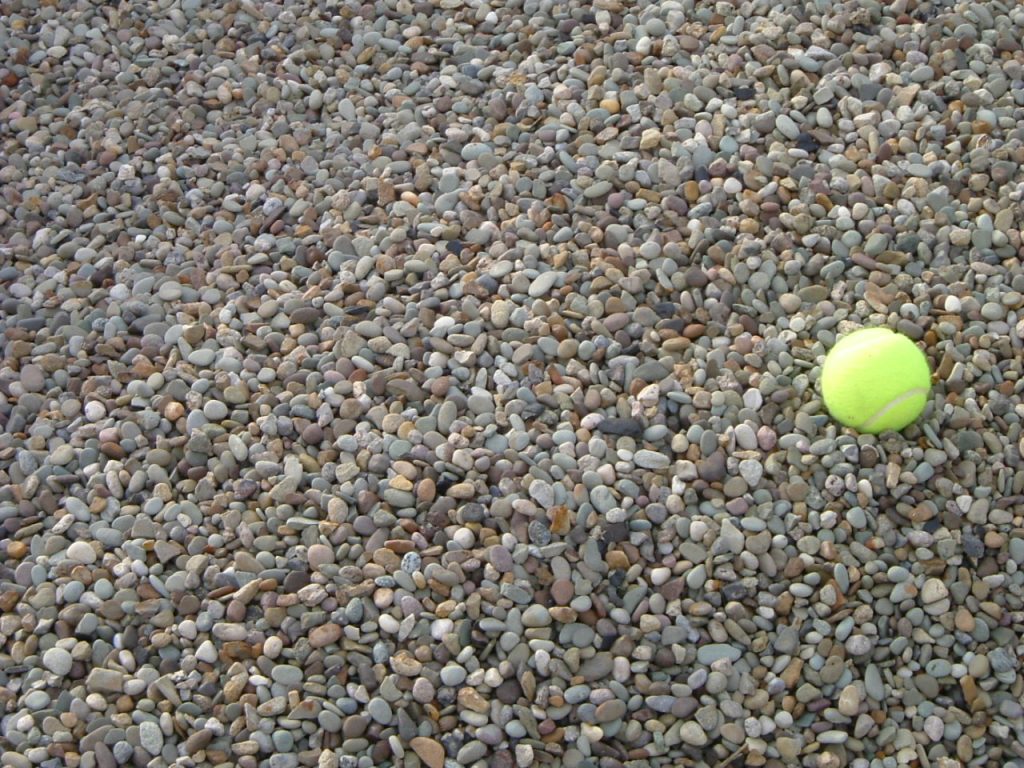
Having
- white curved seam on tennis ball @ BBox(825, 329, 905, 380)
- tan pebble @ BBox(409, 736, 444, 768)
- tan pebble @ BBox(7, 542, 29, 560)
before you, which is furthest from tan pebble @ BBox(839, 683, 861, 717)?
tan pebble @ BBox(7, 542, 29, 560)

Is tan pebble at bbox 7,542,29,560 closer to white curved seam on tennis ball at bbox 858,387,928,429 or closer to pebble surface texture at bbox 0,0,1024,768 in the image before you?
pebble surface texture at bbox 0,0,1024,768

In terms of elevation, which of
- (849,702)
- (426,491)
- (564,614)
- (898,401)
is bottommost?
(849,702)

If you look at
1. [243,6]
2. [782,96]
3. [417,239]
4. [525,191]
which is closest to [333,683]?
[417,239]

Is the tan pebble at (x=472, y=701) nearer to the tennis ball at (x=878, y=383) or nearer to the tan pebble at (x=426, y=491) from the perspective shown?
the tan pebble at (x=426, y=491)

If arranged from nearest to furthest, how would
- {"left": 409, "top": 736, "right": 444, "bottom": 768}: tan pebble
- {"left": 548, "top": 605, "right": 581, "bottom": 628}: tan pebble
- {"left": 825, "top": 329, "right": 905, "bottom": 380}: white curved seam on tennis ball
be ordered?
{"left": 409, "top": 736, "right": 444, "bottom": 768}: tan pebble → {"left": 548, "top": 605, "right": 581, "bottom": 628}: tan pebble → {"left": 825, "top": 329, "right": 905, "bottom": 380}: white curved seam on tennis ball

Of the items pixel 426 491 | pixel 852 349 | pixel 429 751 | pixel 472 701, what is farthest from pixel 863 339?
pixel 429 751

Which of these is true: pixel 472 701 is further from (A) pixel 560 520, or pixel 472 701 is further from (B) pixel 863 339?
(B) pixel 863 339
